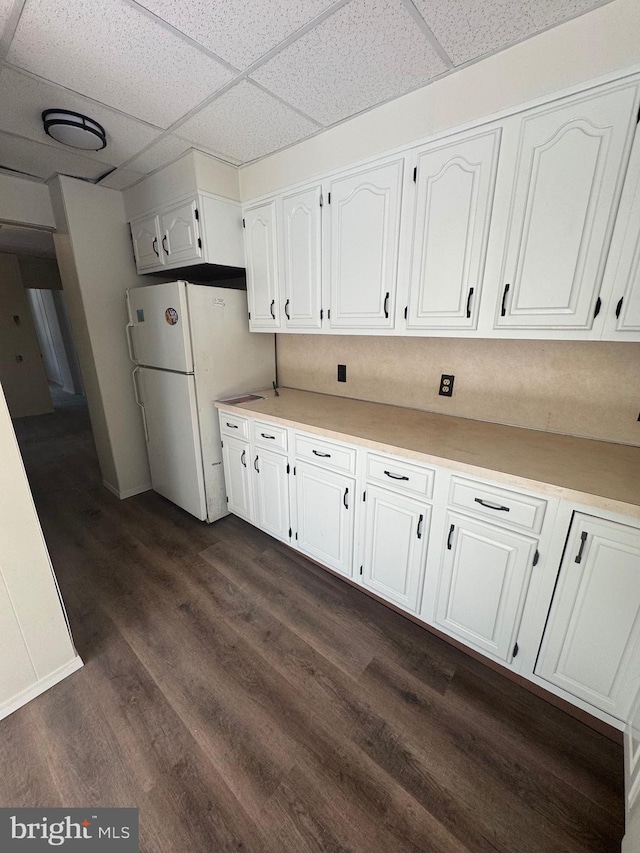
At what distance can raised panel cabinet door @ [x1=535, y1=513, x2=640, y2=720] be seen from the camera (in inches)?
43.5

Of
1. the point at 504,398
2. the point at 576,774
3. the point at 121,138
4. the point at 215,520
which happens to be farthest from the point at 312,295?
the point at 576,774

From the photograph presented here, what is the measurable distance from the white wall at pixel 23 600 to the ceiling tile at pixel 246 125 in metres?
1.64

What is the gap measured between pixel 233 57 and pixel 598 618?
2472 millimetres

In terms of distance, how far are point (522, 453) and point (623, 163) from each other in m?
1.05

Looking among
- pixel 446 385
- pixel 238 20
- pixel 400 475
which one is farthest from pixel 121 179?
pixel 400 475

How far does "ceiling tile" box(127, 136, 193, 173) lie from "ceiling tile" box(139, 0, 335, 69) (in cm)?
83

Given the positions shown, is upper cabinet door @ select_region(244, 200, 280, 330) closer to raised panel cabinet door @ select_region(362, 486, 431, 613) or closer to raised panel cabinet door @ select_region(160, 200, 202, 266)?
raised panel cabinet door @ select_region(160, 200, 202, 266)

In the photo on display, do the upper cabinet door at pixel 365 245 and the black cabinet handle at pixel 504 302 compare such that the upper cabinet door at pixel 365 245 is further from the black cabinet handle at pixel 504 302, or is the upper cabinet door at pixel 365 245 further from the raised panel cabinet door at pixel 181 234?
the raised panel cabinet door at pixel 181 234

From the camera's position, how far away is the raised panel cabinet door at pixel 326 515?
1.82m

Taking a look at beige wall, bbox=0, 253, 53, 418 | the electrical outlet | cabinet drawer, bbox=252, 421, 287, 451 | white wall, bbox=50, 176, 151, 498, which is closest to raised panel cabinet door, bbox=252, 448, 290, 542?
cabinet drawer, bbox=252, 421, 287, 451

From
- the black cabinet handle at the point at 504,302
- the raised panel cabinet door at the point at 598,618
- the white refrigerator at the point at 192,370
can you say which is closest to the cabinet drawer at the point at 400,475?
the raised panel cabinet door at the point at 598,618

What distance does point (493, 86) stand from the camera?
4.32 ft

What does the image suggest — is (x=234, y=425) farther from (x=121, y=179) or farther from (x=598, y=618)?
(x=598, y=618)

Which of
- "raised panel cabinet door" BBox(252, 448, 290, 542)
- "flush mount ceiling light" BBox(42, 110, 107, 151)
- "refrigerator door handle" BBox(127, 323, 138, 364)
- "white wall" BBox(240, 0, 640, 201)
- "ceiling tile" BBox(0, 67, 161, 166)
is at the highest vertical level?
"ceiling tile" BBox(0, 67, 161, 166)
